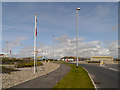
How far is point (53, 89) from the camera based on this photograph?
7.69 metres

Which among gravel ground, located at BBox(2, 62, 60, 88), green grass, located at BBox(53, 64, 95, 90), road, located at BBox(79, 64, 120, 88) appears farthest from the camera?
gravel ground, located at BBox(2, 62, 60, 88)

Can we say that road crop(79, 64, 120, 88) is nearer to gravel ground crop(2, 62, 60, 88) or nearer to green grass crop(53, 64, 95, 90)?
green grass crop(53, 64, 95, 90)

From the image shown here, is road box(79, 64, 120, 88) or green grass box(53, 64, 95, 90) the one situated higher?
green grass box(53, 64, 95, 90)

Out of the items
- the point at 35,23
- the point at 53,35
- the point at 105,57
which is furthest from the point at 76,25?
the point at 105,57

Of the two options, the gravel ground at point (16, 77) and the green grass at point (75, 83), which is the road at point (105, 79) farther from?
the gravel ground at point (16, 77)

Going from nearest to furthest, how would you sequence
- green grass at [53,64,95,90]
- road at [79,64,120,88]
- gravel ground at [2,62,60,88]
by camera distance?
green grass at [53,64,95,90] < road at [79,64,120,88] < gravel ground at [2,62,60,88]

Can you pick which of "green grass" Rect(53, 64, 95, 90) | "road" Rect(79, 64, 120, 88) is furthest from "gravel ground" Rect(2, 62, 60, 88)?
"road" Rect(79, 64, 120, 88)

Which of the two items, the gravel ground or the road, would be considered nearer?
the road

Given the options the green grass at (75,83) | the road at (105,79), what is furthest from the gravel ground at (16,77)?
the road at (105,79)

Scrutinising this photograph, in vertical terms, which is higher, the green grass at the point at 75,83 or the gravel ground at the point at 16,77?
the green grass at the point at 75,83

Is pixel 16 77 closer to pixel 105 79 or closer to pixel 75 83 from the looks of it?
pixel 75 83

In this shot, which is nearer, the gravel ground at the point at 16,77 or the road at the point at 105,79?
the road at the point at 105,79

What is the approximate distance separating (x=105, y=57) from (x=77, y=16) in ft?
245

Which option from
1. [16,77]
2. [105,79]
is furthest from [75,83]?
[16,77]
